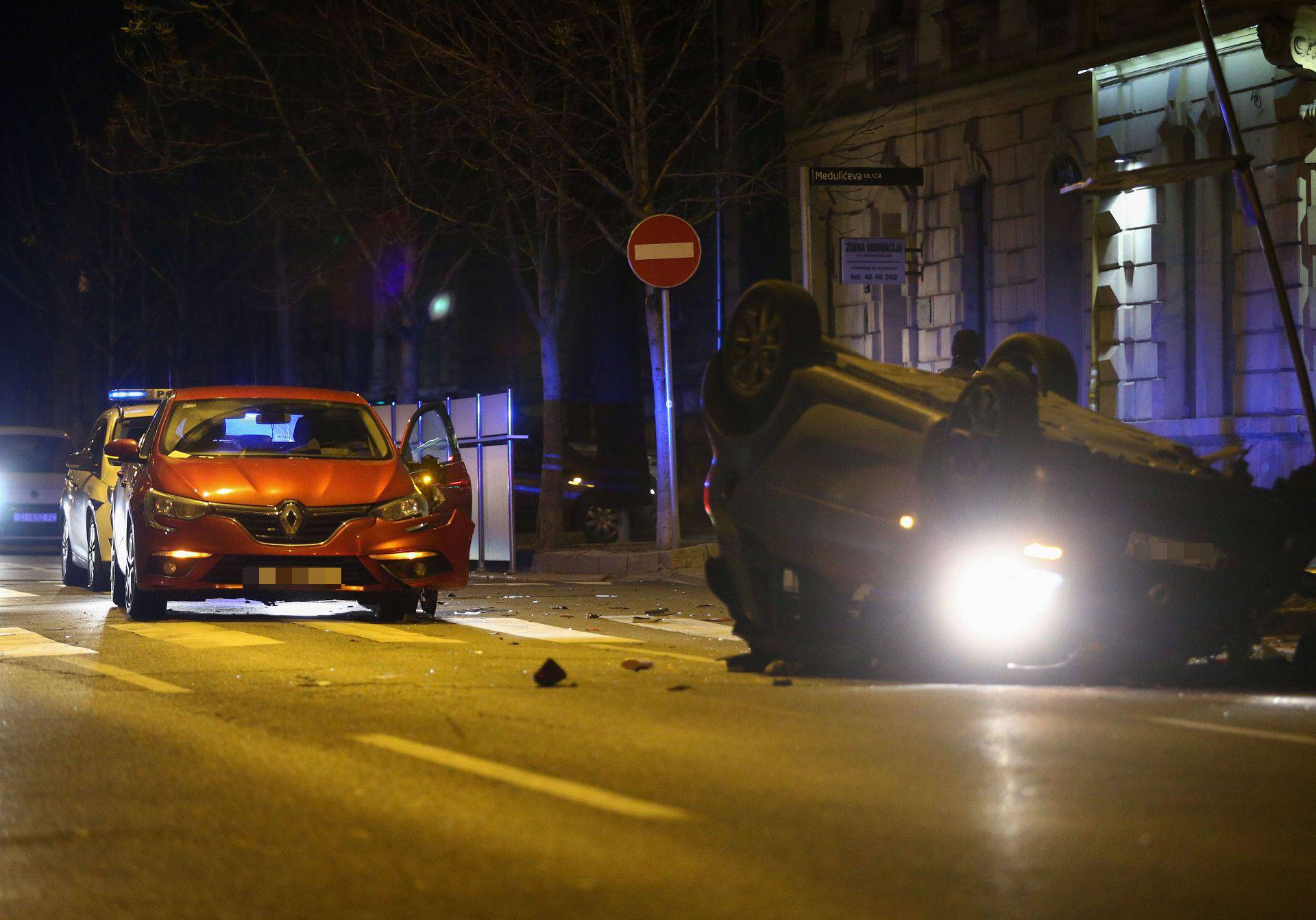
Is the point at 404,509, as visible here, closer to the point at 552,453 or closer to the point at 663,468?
the point at 663,468

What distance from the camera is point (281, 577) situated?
39.9 feet

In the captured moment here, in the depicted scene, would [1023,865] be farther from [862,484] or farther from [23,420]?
[23,420]

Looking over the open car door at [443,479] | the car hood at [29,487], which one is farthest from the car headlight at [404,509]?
the car hood at [29,487]

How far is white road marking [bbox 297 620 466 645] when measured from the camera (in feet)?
37.1

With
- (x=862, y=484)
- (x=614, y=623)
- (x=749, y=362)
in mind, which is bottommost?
(x=614, y=623)

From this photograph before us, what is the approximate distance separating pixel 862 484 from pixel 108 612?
7358 mm

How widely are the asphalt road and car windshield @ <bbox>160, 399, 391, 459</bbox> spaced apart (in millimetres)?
3893

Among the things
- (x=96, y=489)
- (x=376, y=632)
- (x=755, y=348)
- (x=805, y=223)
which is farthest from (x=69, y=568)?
(x=755, y=348)

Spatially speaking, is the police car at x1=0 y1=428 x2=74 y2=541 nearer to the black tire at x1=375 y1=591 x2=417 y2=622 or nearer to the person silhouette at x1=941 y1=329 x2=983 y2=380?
the black tire at x1=375 y1=591 x2=417 y2=622

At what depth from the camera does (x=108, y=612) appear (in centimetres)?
1396

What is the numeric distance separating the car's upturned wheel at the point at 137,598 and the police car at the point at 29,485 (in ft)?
47.0

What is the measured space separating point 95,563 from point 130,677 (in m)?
7.27

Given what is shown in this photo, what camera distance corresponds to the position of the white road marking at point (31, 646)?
34.6ft

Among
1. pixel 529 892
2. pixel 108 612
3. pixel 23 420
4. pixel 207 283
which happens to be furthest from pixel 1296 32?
pixel 23 420
